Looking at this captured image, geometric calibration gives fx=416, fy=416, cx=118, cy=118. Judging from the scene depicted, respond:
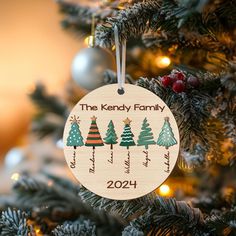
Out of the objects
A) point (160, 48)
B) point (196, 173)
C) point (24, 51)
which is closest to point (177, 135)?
point (160, 48)

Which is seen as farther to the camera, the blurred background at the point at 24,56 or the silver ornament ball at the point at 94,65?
the blurred background at the point at 24,56

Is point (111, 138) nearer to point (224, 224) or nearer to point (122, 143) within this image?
point (122, 143)

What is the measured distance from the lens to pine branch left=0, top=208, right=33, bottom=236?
1.58 ft

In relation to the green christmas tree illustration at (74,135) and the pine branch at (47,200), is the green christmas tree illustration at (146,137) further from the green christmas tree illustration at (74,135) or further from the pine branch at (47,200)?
the pine branch at (47,200)

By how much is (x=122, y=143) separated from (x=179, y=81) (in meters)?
0.10

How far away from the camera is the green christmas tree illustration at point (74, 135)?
481 millimetres

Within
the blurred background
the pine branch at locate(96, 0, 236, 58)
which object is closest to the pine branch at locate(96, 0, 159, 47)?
the pine branch at locate(96, 0, 236, 58)

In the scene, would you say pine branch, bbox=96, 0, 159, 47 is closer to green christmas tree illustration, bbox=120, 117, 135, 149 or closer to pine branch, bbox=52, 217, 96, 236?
green christmas tree illustration, bbox=120, 117, 135, 149

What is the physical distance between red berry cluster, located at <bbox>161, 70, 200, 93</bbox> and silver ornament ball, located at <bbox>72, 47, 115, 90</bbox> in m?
0.22

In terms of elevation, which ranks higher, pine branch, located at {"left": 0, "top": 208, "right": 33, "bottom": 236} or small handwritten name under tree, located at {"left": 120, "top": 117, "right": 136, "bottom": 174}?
small handwritten name under tree, located at {"left": 120, "top": 117, "right": 136, "bottom": 174}

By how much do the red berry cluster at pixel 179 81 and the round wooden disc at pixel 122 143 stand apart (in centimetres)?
2

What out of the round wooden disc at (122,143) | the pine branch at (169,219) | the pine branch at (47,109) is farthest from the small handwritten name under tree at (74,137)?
the pine branch at (47,109)

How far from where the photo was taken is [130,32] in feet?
1.62

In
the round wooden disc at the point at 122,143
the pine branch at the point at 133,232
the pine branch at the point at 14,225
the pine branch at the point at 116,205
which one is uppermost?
the round wooden disc at the point at 122,143
